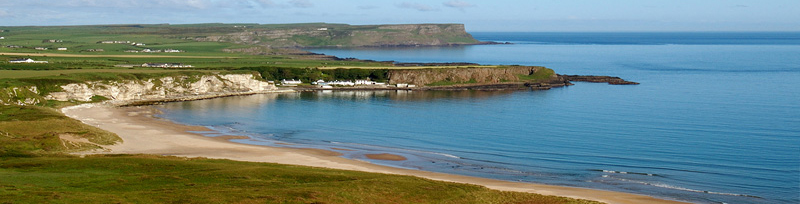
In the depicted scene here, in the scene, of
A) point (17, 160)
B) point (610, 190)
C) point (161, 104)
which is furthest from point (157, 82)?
point (610, 190)

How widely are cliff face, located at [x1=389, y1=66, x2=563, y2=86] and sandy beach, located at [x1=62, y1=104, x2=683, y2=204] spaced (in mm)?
59764

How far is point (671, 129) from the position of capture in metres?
74.2

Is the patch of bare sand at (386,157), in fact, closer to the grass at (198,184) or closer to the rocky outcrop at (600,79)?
the grass at (198,184)

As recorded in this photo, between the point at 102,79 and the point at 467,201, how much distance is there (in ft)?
248

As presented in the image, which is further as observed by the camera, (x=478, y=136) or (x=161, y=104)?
(x=161, y=104)

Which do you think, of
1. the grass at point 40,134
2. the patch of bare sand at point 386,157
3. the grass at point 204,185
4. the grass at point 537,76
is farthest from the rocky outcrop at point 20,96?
the grass at point 537,76

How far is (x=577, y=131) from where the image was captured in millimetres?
74625

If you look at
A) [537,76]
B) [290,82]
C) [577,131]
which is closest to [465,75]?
[537,76]

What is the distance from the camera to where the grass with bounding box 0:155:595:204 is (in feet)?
114

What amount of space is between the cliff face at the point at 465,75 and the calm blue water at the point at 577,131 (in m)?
11.5

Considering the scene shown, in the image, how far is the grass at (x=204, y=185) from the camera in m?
34.8

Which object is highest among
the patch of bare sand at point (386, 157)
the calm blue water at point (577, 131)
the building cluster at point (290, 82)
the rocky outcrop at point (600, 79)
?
the rocky outcrop at point (600, 79)

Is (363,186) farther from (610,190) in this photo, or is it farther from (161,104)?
(161,104)

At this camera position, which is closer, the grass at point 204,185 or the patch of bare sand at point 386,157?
the grass at point 204,185
